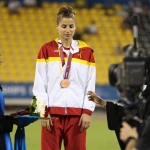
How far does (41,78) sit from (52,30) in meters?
16.5

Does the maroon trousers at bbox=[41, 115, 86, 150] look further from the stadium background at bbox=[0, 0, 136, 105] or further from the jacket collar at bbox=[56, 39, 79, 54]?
the stadium background at bbox=[0, 0, 136, 105]

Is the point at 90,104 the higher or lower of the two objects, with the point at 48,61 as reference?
lower

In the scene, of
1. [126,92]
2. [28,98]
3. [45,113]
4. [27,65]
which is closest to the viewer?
[126,92]

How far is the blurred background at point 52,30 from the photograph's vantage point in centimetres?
2230

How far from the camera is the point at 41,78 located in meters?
6.68

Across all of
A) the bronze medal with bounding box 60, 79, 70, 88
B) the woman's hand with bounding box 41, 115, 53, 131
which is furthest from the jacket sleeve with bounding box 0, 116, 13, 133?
the bronze medal with bounding box 60, 79, 70, 88

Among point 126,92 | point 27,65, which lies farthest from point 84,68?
point 27,65

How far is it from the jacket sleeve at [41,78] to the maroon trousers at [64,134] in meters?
0.28

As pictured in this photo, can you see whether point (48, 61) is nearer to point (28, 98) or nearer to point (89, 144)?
point (89, 144)

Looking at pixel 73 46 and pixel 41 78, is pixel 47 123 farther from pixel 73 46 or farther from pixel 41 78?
pixel 73 46

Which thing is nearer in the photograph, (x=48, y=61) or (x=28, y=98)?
(x=48, y=61)

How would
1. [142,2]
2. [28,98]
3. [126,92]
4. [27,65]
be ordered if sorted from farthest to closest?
[142,2]
[27,65]
[28,98]
[126,92]

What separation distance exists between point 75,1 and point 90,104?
1800cm

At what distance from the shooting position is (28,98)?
20.7 metres
